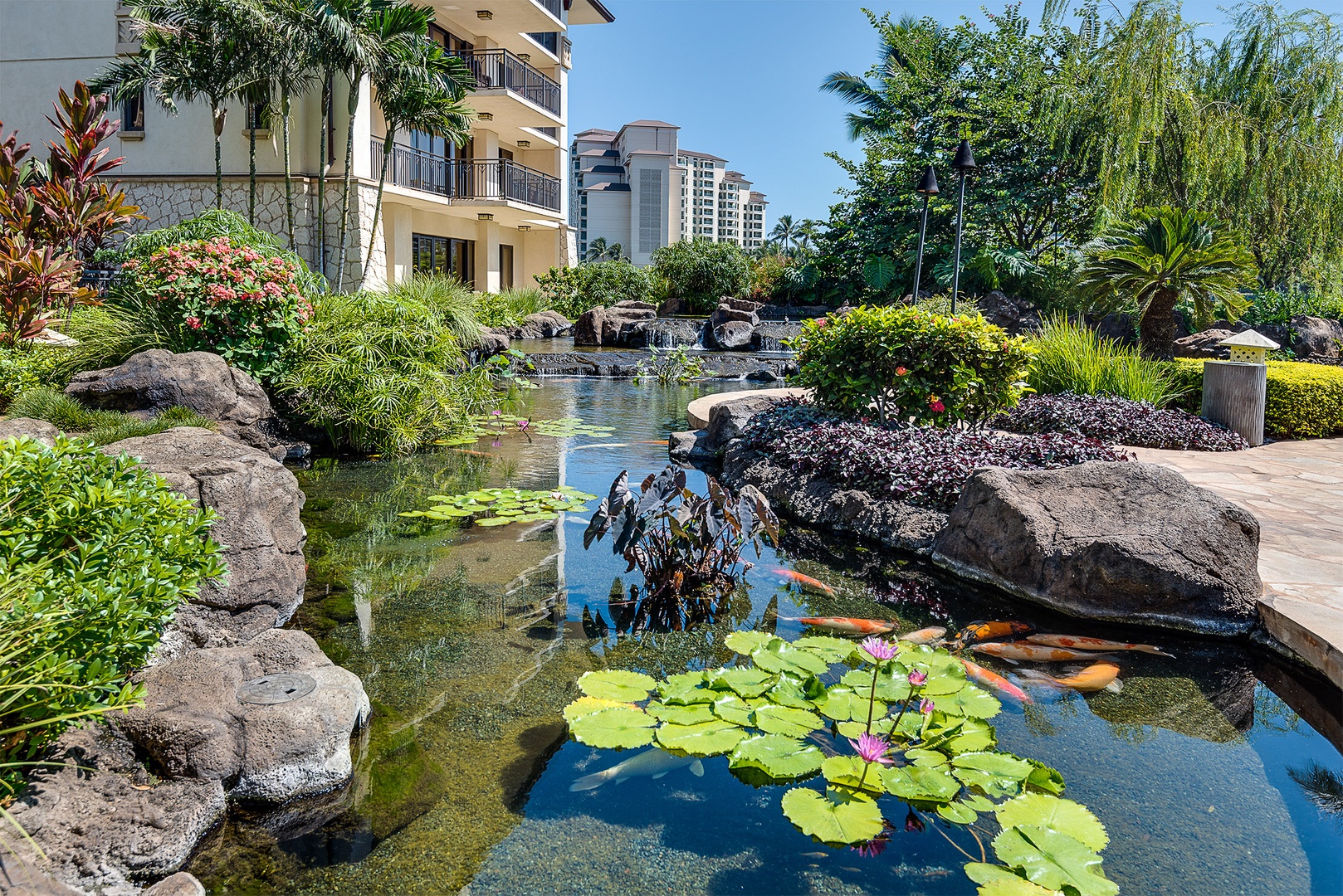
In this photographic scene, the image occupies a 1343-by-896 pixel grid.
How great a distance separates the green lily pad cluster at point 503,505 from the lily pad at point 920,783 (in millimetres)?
3626

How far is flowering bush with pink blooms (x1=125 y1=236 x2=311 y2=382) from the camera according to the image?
746cm

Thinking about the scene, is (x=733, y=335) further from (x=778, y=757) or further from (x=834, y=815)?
(x=834, y=815)

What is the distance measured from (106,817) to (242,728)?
458mm

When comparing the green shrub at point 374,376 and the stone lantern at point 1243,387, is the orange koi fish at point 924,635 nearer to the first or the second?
the green shrub at point 374,376

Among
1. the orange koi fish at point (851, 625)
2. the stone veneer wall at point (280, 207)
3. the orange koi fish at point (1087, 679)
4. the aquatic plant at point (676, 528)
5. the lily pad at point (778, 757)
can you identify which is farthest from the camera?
the stone veneer wall at point (280, 207)

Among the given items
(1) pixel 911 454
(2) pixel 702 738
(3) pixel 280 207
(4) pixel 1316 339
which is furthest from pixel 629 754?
(3) pixel 280 207

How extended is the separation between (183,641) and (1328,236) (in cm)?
1932

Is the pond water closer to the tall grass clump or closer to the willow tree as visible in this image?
the tall grass clump

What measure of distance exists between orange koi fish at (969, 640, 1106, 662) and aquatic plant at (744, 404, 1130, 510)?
1736 mm

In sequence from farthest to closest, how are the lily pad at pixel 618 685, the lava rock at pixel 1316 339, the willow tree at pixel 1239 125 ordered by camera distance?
the lava rock at pixel 1316 339
the willow tree at pixel 1239 125
the lily pad at pixel 618 685

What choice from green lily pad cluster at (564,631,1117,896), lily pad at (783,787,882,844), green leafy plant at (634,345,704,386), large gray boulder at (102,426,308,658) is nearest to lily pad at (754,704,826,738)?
green lily pad cluster at (564,631,1117,896)

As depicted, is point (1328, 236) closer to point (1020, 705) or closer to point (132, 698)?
point (1020, 705)

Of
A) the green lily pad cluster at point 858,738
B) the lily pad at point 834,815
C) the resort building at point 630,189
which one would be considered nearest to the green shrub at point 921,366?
the green lily pad cluster at point 858,738

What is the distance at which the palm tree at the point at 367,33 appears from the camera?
14984 millimetres
